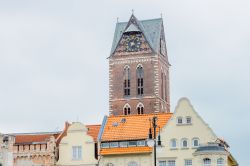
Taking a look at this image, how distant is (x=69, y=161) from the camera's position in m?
98.4

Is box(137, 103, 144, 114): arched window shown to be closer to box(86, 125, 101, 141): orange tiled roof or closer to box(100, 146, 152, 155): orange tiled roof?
box(86, 125, 101, 141): orange tiled roof

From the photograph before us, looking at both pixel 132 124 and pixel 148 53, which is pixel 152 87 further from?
pixel 132 124

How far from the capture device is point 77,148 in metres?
98.8

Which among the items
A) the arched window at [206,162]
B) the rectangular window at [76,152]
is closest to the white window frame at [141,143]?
the rectangular window at [76,152]

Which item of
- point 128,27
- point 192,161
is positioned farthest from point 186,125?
point 128,27

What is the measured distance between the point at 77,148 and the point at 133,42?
50.3 meters

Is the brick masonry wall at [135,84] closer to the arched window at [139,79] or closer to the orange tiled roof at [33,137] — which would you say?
the arched window at [139,79]

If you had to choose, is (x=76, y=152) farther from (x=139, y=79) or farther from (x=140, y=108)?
(x=139, y=79)

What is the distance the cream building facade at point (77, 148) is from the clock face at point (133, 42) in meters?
47.1

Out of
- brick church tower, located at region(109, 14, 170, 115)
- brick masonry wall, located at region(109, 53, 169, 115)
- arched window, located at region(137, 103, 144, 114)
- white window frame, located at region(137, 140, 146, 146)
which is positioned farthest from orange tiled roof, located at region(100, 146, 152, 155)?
arched window, located at region(137, 103, 144, 114)

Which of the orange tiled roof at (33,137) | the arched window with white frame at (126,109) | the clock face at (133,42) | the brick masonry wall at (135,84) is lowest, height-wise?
the orange tiled roof at (33,137)

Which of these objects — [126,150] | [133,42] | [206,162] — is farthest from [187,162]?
[133,42]

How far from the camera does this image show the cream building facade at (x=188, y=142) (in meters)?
93.6

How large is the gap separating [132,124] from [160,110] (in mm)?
39860
